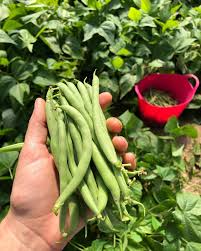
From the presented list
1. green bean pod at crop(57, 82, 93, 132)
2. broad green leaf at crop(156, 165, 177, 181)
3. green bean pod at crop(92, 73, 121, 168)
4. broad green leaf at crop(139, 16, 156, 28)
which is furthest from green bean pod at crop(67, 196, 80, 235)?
broad green leaf at crop(139, 16, 156, 28)

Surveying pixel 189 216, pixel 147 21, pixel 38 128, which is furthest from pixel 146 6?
pixel 189 216

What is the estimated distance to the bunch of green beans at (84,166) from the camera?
1544 millimetres

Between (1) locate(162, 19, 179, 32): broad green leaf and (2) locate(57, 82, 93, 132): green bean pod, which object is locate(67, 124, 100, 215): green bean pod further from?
(1) locate(162, 19, 179, 32): broad green leaf

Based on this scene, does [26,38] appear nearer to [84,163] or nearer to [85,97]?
[85,97]

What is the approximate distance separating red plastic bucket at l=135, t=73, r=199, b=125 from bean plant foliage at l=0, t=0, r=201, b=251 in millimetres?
89

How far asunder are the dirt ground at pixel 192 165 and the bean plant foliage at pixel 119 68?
151 mm

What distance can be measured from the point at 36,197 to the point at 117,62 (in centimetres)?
139

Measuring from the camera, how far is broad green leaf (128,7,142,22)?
286 centimetres

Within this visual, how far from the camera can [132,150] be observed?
268cm

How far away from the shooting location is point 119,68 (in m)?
2.88

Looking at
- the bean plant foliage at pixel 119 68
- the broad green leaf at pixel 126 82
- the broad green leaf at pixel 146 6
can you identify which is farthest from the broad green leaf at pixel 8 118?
the broad green leaf at pixel 146 6

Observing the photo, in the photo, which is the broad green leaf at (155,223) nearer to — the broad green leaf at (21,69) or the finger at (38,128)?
the finger at (38,128)

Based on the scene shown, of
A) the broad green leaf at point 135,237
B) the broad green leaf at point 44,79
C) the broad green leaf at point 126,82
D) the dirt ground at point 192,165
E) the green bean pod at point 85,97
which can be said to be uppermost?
the green bean pod at point 85,97

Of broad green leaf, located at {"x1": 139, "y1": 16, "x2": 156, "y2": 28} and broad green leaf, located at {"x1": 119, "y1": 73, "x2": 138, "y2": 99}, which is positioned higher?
broad green leaf, located at {"x1": 139, "y1": 16, "x2": 156, "y2": 28}
